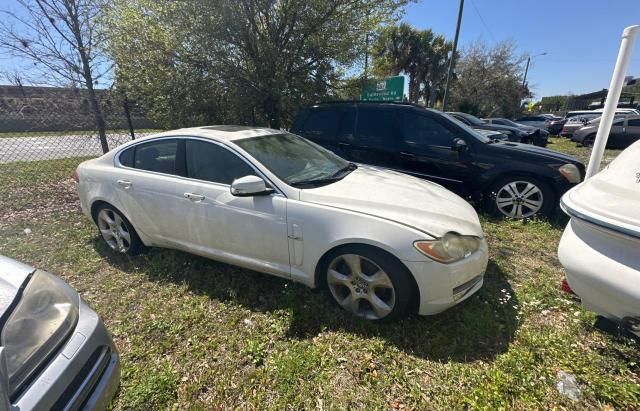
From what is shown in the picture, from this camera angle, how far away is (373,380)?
1.96 metres

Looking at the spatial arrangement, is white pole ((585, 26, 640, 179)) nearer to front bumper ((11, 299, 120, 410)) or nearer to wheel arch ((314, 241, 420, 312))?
wheel arch ((314, 241, 420, 312))

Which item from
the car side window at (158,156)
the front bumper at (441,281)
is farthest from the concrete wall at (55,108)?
the front bumper at (441,281)

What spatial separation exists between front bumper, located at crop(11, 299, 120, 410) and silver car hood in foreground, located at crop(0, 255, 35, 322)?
0.28m

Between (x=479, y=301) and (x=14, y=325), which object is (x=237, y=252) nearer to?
(x=14, y=325)

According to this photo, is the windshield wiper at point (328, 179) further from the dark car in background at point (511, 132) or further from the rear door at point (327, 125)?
the dark car in background at point (511, 132)

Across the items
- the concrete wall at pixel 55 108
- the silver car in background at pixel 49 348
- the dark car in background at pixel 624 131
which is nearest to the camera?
the silver car in background at pixel 49 348

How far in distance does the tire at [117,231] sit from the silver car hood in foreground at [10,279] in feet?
5.73

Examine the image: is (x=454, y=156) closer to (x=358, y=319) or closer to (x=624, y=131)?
(x=358, y=319)

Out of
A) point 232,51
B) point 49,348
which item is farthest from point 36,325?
point 232,51

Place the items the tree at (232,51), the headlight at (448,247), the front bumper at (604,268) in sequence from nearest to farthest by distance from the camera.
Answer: the front bumper at (604,268)
the headlight at (448,247)
the tree at (232,51)

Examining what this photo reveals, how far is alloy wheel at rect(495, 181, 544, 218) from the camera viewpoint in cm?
419

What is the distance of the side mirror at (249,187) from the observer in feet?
7.91

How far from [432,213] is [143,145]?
115 inches

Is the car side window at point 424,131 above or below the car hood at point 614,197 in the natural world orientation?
above
